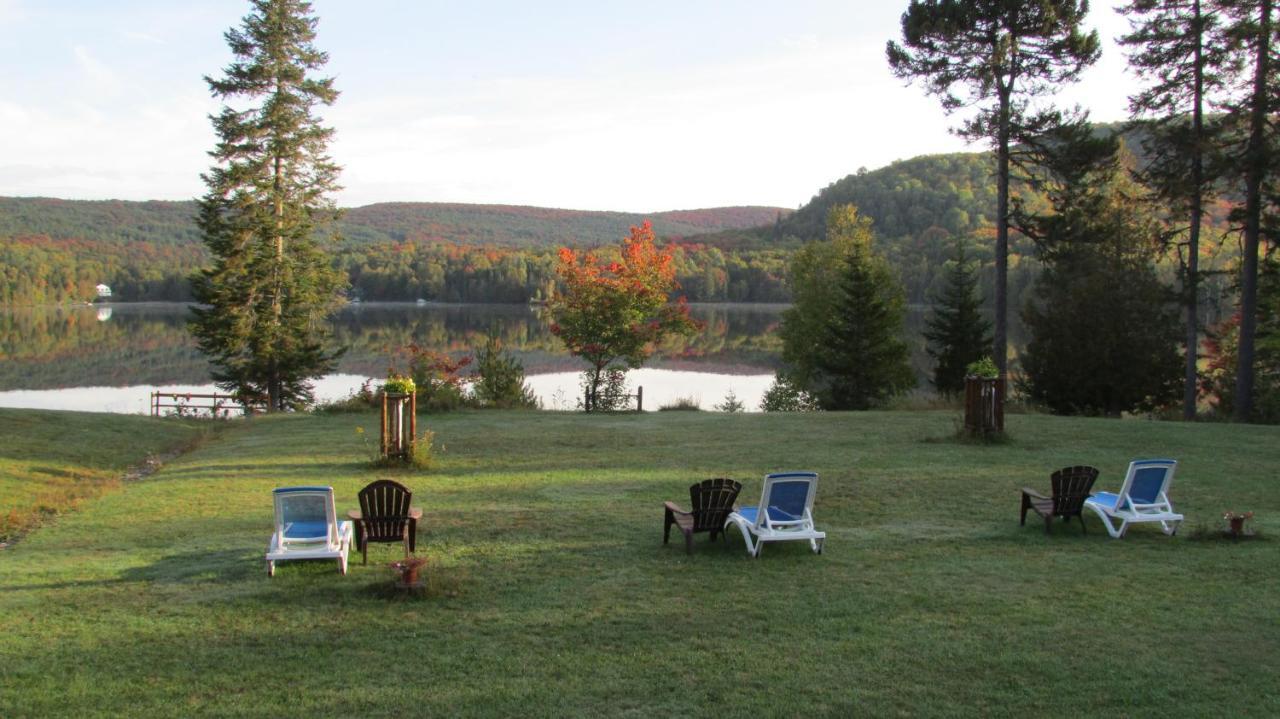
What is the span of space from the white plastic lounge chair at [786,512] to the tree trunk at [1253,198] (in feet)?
65.7

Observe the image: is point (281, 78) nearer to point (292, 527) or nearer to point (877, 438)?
point (877, 438)

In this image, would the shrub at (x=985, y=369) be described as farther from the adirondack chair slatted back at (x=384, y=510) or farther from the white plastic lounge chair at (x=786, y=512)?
the adirondack chair slatted back at (x=384, y=510)

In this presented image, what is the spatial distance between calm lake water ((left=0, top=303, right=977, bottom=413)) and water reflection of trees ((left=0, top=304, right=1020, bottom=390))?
9 cm

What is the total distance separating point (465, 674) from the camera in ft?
19.1

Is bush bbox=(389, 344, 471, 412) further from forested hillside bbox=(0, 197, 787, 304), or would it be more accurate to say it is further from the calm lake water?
forested hillside bbox=(0, 197, 787, 304)

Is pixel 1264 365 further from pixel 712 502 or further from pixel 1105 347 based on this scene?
Answer: pixel 712 502

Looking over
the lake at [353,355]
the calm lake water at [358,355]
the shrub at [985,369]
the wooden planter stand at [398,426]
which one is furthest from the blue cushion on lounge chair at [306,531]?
the lake at [353,355]

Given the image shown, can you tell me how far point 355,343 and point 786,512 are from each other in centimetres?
6389

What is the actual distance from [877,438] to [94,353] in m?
58.2

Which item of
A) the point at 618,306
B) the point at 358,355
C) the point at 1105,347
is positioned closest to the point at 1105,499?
the point at 1105,347

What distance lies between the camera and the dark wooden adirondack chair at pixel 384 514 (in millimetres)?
8969

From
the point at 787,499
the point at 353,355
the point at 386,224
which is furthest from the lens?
the point at 386,224

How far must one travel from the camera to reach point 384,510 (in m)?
9.03

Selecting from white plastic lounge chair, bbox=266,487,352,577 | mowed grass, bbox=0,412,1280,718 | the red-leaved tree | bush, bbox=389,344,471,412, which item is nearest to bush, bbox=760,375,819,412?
the red-leaved tree
